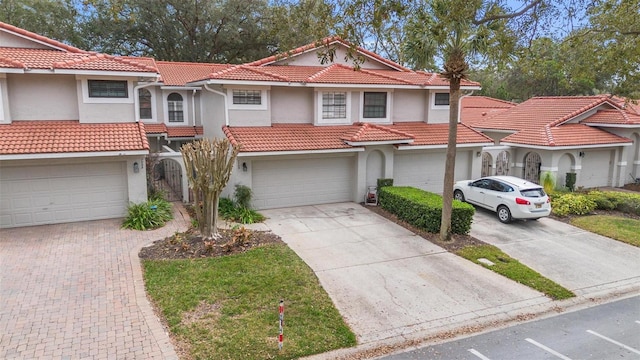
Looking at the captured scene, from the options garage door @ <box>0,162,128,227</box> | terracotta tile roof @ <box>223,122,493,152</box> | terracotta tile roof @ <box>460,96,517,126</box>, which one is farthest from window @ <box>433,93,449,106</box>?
garage door @ <box>0,162,128,227</box>

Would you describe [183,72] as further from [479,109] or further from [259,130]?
[479,109]

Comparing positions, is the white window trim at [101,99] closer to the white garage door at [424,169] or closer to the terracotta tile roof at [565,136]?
the white garage door at [424,169]

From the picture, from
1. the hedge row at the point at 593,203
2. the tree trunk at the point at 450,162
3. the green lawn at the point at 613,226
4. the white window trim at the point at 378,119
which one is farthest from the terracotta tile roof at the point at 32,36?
the green lawn at the point at 613,226

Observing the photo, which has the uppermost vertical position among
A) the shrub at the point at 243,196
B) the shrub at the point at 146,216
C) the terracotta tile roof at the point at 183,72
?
the terracotta tile roof at the point at 183,72

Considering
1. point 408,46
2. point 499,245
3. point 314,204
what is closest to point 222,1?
point 314,204

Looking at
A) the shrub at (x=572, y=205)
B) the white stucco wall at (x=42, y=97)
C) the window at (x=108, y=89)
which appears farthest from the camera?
the shrub at (x=572, y=205)

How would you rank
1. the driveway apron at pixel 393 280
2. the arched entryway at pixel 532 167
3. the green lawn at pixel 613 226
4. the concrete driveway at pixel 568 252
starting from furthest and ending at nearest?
the arched entryway at pixel 532 167 < the green lawn at pixel 613 226 < the concrete driveway at pixel 568 252 < the driveway apron at pixel 393 280

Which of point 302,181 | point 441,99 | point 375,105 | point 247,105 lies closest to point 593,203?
point 441,99
